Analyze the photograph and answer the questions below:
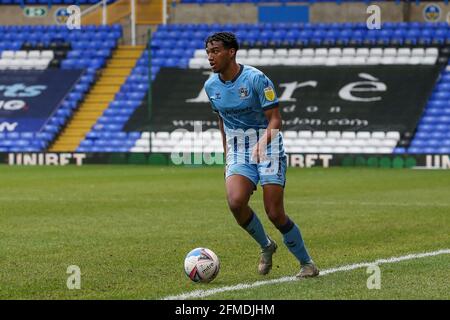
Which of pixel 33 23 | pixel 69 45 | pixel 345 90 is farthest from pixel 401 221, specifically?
pixel 33 23

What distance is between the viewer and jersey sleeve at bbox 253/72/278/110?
32.4 ft

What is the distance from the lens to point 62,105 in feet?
125

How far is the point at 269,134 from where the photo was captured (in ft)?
32.3

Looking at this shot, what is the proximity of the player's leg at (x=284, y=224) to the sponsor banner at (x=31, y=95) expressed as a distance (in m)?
27.6

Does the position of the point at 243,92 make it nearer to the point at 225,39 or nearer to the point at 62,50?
the point at 225,39

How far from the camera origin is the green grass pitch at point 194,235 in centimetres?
935

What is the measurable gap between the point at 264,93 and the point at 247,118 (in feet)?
1.09

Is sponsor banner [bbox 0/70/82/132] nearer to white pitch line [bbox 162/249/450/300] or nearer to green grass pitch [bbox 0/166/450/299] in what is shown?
green grass pitch [bbox 0/166/450/299]

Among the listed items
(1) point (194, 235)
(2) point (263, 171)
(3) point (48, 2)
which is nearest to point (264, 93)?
(2) point (263, 171)

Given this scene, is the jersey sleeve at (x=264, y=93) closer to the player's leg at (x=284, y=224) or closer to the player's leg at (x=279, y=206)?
the player's leg at (x=279, y=206)
